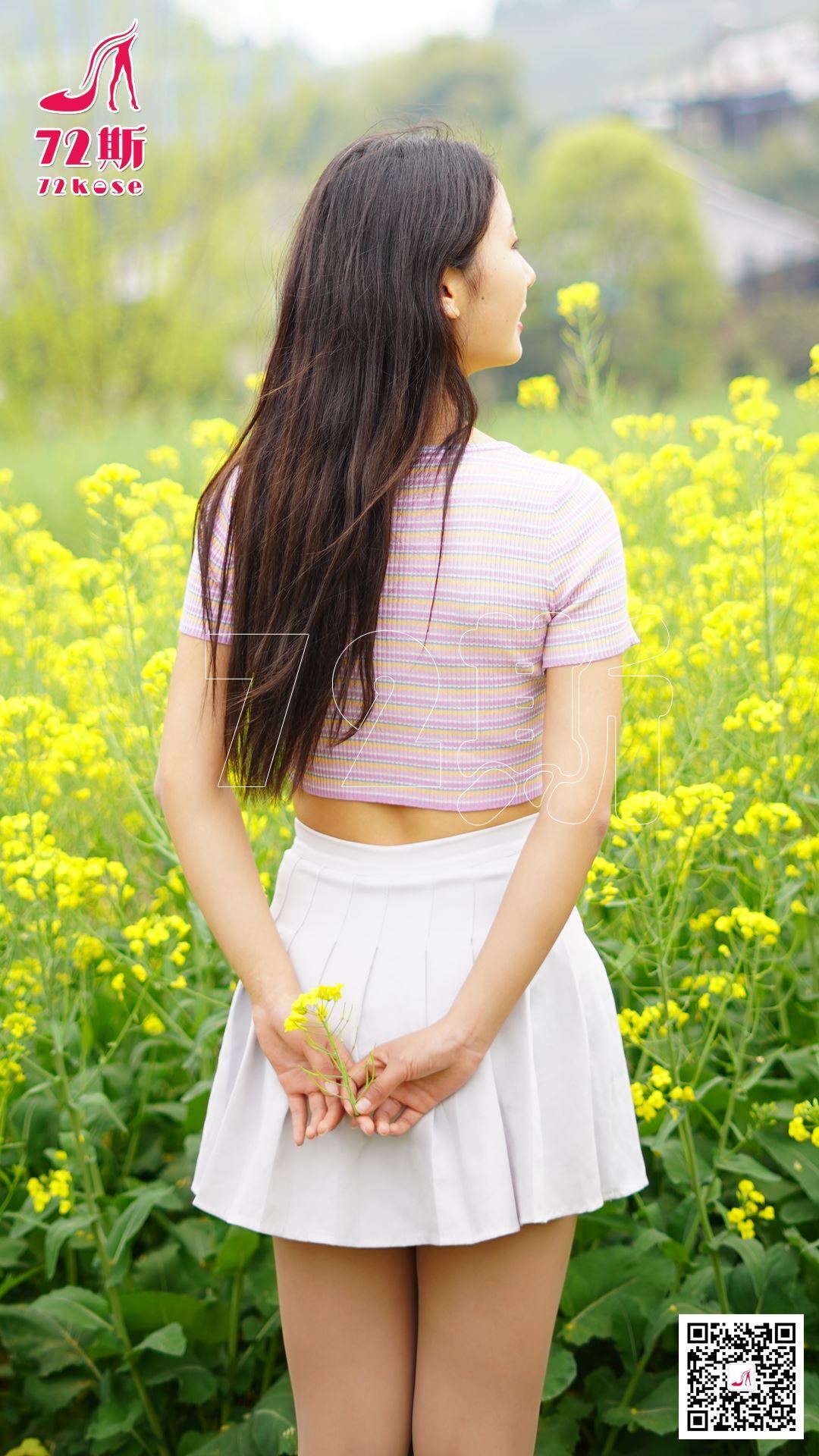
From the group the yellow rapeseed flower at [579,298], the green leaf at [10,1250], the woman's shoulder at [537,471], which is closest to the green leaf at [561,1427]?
the green leaf at [10,1250]

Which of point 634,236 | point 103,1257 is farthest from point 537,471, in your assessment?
point 634,236

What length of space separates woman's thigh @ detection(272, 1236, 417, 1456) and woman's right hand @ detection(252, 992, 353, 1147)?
0.13 metres

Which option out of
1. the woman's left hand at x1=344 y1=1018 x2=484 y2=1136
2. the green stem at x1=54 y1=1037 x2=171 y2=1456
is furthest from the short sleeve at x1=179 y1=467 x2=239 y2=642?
the green stem at x1=54 y1=1037 x2=171 y2=1456

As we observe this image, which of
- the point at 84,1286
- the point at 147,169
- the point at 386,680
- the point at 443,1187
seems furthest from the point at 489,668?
the point at 147,169

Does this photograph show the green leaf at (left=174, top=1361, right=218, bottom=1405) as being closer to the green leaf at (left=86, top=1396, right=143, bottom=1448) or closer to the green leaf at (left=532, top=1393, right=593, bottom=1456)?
the green leaf at (left=86, top=1396, right=143, bottom=1448)

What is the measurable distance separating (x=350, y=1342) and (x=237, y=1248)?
2.16ft

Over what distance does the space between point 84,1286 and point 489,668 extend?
1.45 m

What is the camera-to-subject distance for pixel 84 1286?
207cm

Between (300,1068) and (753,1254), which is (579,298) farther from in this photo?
(300,1068)

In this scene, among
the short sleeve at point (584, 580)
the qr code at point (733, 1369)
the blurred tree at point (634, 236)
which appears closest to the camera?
the short sleeve at point (584, 580)

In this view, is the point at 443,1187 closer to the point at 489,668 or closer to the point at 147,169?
the point at 489,668

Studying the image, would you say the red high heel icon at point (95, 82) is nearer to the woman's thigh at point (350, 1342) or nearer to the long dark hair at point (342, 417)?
the long dark hair at point (342, 417)

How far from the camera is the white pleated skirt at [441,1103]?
118 cm

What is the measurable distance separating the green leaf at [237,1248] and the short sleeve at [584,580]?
112 centimetres
